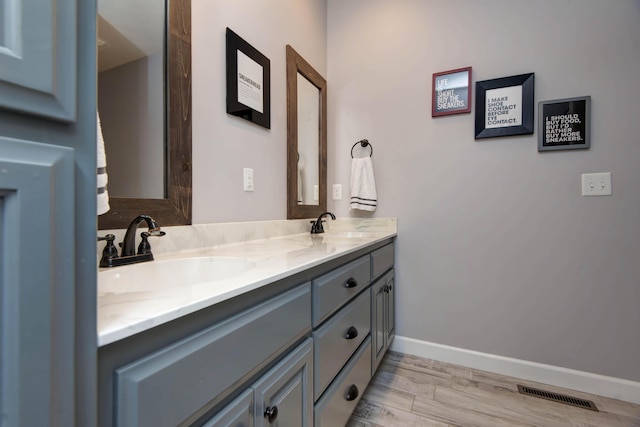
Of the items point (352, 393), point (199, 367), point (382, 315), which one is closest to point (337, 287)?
point (352, 393)

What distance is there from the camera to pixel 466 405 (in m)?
1.47

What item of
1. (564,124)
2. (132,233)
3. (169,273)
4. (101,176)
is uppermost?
(564,124)

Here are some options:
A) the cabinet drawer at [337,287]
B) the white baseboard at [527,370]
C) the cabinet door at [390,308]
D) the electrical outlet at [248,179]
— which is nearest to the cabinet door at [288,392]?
the cabinet drawer at [337,287]

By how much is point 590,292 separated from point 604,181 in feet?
1.97

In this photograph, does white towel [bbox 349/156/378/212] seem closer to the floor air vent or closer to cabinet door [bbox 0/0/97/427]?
the floor air vent

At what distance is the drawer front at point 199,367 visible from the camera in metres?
0.42

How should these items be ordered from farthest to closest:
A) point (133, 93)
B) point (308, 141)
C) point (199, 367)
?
point (308, 141)
point (133, 93)
point (199, 367)

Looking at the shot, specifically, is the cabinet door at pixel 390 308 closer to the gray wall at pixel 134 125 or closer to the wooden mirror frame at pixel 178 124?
the wooden mirror frame at pixel 178 124

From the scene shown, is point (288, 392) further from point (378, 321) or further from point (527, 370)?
point (527, 370)

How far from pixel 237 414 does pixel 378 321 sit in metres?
1.14

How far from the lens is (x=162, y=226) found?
1.05 metres

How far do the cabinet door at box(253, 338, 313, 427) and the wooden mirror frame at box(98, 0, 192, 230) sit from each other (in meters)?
0.66

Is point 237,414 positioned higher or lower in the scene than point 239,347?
lower

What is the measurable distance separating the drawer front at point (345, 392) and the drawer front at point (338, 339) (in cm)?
4
